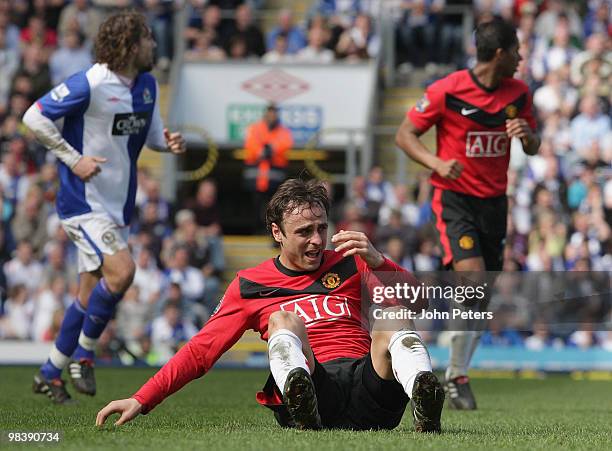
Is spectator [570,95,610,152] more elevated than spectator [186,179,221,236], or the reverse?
spectator [570,95,610,152]

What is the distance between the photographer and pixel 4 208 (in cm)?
1811

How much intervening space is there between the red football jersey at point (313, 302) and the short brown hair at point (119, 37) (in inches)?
128

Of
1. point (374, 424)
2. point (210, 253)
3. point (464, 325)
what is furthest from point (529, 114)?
point (210, 253)

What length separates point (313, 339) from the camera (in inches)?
245

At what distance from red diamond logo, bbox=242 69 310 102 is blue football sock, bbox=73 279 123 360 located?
484 inches

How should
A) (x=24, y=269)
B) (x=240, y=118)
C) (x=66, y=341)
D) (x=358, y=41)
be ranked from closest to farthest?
(x=66, y=341)
(x=24, y=269)
(x=240, y=118)
(x=358, y=41)

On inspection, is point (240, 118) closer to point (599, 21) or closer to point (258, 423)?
point (599, 21)

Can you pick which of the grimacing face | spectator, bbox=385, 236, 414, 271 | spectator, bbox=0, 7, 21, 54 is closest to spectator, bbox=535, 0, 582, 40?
spectator, bbox=385, 236, 414, 271

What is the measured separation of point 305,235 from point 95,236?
327 centimetres

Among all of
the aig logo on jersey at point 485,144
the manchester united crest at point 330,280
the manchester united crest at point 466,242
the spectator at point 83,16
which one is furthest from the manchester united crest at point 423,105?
the spectator at point 83,16

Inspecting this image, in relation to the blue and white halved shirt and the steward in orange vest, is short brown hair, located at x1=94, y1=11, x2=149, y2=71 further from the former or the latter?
the steward in orange vest

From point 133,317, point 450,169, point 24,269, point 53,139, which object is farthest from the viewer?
point 24,269

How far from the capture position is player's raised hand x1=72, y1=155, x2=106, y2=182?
868 centimetres

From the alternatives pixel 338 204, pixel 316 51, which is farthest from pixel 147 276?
pixel 316 51
